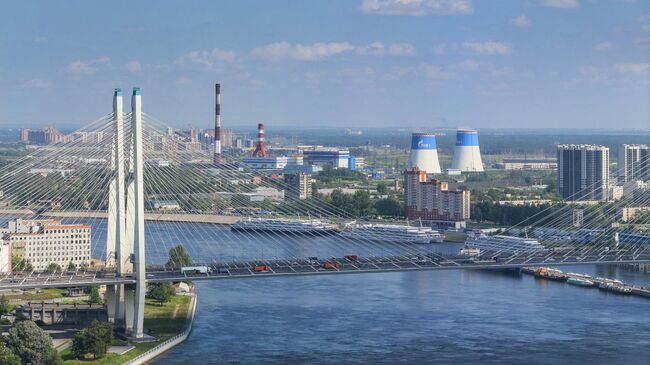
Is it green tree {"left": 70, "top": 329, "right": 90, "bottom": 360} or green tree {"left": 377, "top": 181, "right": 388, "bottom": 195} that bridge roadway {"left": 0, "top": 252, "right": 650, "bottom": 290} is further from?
green tree {"left": 377, "top": 181, "right": 388, "bottom": 195}

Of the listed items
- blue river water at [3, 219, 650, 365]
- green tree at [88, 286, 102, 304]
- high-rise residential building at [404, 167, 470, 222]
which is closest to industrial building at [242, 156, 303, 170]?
high-rise residential building at [404, 167, 470, 222]

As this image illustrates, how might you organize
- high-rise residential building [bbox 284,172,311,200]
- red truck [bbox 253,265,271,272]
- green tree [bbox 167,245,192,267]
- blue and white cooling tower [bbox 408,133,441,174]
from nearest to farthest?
red truck [bbox 253,265,271,272] → green tree [bbox 167,245,192,267] → high-rise residential building [bbox 284,172,311,200] → blue and white cooling tower [bbox 408,133,441,174]

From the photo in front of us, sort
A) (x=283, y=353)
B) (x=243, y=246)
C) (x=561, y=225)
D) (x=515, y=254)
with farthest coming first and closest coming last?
(x=561, y=225)
(x=243, y=246)
(x=515, y=254)
(x=283, y=353)

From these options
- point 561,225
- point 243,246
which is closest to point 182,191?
point 243,246

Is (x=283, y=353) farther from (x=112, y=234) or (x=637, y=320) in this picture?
(x=637, y=320)

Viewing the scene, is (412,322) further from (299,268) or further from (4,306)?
(4,306)

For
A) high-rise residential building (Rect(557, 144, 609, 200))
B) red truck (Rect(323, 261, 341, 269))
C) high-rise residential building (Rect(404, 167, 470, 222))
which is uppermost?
high-rise residential building (Rect(557, 144, 609, 200))

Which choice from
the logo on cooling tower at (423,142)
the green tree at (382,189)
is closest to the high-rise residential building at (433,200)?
the green tree at (382,189)
